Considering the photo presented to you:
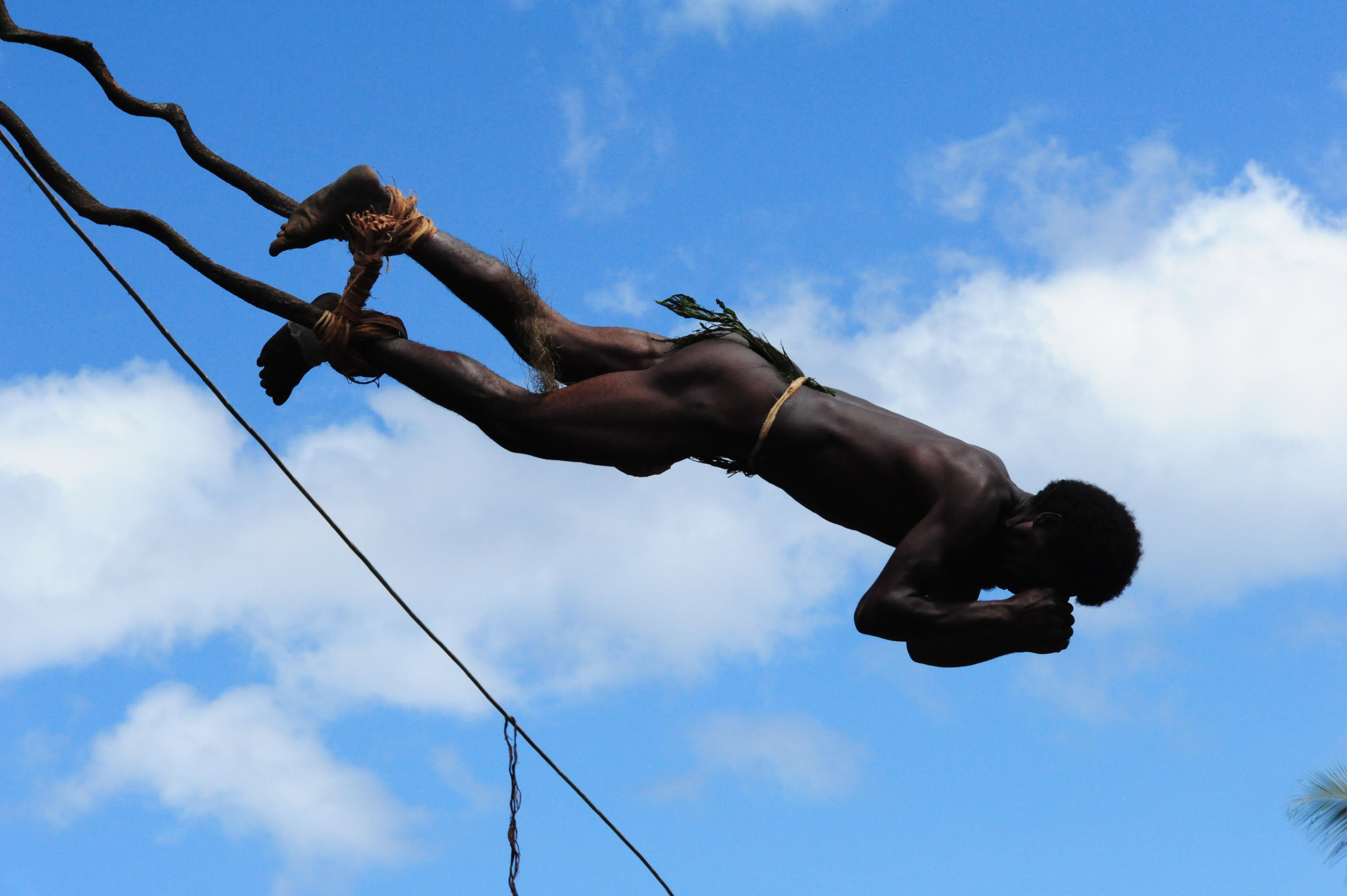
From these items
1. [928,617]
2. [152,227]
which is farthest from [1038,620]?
[152,227]

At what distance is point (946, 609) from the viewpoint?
181 inches

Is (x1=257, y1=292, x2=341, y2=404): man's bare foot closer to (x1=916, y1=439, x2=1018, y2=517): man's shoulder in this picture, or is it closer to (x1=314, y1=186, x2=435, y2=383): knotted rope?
(x1=314, y1=186, x2=435, y2=383): knotted rope

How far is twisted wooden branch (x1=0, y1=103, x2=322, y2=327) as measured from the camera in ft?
16.5

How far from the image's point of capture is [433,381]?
487cm

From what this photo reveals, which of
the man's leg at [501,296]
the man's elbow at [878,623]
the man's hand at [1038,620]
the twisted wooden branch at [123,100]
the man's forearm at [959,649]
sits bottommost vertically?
the man's hand at [1038,620]

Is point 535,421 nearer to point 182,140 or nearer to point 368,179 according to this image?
point 368,179

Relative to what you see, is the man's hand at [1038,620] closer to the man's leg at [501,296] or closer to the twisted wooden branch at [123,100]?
the man's leg at [501,296]

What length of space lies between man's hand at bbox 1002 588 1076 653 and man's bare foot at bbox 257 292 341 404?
2500 mm

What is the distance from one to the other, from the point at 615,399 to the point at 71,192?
2222mm

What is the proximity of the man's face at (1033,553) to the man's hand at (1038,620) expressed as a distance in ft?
0.21

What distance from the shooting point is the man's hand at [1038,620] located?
463cm

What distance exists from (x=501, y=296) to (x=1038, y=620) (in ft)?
6.96

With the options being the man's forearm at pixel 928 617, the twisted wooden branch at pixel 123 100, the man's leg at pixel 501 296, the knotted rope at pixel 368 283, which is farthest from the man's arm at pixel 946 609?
the twisted wooden branch at pixel 123 100

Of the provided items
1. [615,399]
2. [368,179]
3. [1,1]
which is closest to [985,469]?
[615,399]
